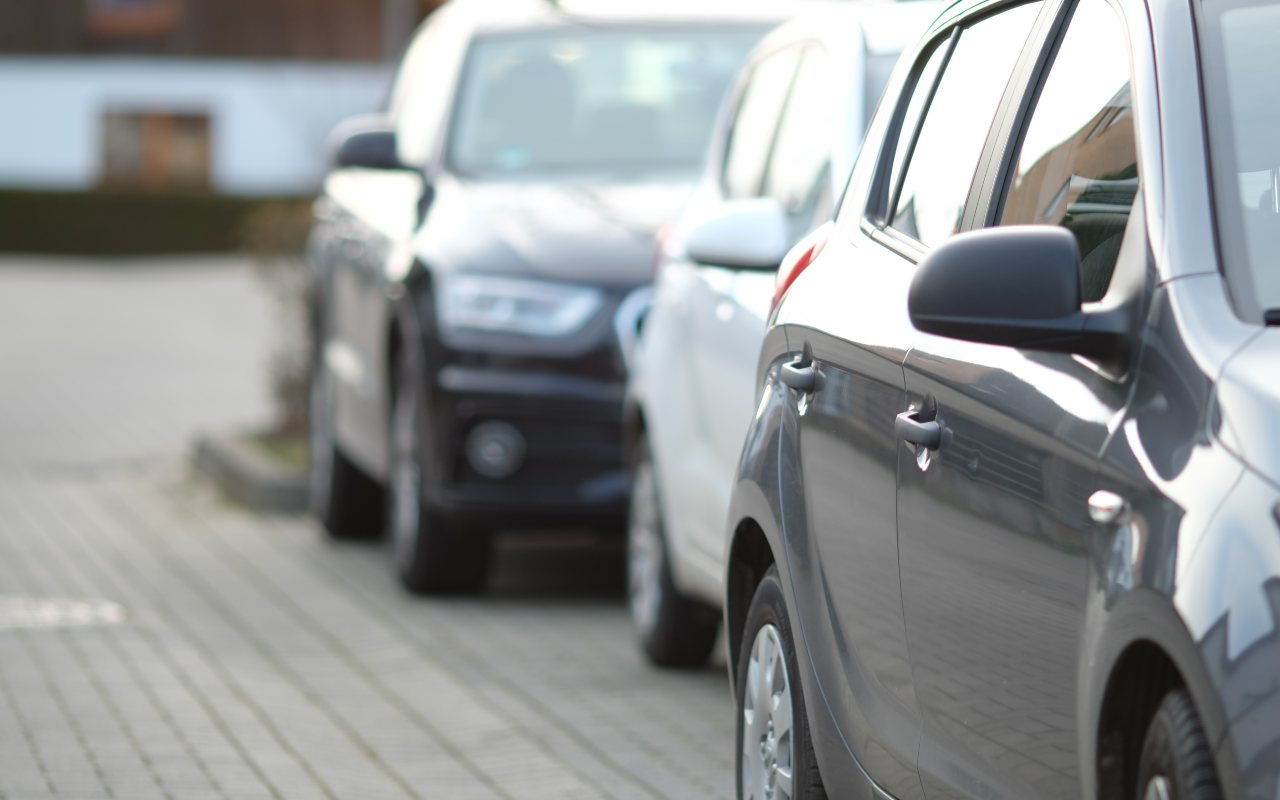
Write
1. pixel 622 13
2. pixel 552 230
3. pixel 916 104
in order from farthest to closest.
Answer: pixel 622 13 → pixel 552 230 → pixel 916 104

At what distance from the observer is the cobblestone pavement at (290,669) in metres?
5.96

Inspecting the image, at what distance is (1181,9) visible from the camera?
324 centimetres

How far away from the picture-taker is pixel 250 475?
37.5 feet

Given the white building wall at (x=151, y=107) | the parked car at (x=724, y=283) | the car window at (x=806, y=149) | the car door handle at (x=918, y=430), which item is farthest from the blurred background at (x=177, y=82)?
the car door handle at (x=918, y=430)

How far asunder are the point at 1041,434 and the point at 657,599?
4.11 m

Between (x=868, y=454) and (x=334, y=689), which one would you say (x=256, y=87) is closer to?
(x=334, y=689)

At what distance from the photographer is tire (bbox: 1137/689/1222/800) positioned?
8.30 ft

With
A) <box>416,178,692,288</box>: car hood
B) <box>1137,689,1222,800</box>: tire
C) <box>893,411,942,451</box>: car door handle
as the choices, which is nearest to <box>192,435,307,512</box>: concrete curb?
<box>416,178,692,288</box>: car hood

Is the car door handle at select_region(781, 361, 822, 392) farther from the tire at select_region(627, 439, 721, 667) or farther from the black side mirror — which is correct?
the tire at select_region(627, 439, 721, 667)

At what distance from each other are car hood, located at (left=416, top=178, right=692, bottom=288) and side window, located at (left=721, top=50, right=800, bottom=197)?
3.70 feet

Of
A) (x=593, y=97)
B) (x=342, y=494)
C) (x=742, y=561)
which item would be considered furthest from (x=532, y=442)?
(x=742, y=561)

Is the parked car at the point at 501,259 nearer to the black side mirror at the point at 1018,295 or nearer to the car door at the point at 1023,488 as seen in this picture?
the car door at the point at 1023,488

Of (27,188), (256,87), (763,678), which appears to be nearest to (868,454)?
(763,678)

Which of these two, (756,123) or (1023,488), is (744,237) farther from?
(1023,488)
